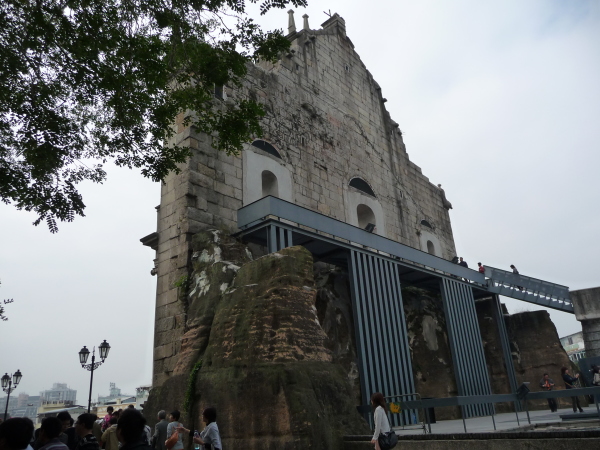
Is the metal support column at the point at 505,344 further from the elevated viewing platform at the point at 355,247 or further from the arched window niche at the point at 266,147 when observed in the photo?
the arched window niche at the point at 266,147

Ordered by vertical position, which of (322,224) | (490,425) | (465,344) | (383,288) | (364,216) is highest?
(364,216)

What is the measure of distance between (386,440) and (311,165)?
472 inches

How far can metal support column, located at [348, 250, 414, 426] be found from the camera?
12.7 metres

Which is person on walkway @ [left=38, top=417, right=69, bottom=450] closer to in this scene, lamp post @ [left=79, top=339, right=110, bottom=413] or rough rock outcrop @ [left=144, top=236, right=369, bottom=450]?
rough rock outcrop @ [left=144, top=236, right=369, bottom=450]

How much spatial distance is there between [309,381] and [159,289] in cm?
628

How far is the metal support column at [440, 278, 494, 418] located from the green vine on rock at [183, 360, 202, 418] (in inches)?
388

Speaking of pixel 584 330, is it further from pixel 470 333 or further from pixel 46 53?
pixel 46 53

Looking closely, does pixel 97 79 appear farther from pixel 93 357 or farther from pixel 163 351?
pixel 93 357

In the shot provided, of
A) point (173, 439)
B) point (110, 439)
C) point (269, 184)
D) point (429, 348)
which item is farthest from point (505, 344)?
point (173, 439)

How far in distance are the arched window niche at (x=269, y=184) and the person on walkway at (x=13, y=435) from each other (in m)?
12.0

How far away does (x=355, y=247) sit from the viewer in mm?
13922

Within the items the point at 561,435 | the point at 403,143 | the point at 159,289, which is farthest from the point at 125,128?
the point at 403,143

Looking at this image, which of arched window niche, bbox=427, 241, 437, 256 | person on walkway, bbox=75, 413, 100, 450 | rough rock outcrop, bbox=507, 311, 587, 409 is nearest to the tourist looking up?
person on walkway, bbox=75, 413, 100, 450

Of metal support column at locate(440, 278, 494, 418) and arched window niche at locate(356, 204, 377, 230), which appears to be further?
arched window niche at locate(356, 204, 377, 230)
